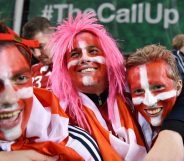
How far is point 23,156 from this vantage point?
1102mm

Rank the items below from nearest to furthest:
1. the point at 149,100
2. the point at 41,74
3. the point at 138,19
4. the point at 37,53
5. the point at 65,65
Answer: the point at 149,100 → the point at 65,65 → the point at 41,74 → the point at 37,53 → the point at 138,19

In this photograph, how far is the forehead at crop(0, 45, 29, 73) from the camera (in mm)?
1050

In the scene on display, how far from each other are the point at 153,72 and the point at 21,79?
0.44 meters

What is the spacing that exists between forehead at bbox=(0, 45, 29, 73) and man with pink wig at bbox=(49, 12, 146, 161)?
323 mm

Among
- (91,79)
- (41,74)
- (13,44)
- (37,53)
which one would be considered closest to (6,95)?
(13,44)

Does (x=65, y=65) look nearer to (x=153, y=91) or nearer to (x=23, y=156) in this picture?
(x=153, y=91)

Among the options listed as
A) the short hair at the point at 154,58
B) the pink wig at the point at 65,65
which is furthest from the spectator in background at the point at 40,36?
the short hair at the point at 154,58

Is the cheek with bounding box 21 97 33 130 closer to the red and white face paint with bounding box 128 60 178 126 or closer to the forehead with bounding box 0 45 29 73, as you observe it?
Answer: the forehead with bounding box 0 45 29 73

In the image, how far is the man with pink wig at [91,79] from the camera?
4.39 feet

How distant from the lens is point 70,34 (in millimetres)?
1398

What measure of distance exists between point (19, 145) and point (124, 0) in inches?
90.5

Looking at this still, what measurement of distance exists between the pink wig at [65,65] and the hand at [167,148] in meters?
0.21

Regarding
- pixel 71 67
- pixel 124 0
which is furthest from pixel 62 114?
pixel 124 0

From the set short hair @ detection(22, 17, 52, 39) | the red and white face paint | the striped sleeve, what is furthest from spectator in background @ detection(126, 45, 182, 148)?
short hair @ detection(22, 17, 52, 39)
